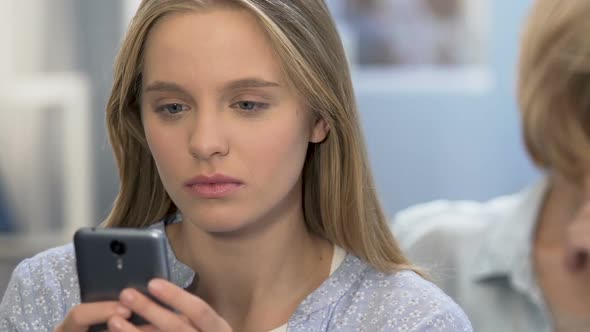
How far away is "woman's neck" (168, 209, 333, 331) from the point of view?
1.40 meters

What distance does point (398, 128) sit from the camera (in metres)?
4.50

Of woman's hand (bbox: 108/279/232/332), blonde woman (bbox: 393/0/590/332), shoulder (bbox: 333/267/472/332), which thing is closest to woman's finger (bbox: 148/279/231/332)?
woman's hand (bbox: 108/279/232/332)

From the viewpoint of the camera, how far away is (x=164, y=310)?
1140 millimetres

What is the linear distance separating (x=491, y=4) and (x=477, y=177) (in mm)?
694

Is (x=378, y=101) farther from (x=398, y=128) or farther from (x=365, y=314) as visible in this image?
(x=365, y=314)

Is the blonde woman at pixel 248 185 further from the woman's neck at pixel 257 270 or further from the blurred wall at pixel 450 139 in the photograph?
the blurred wall at pixel 450 139

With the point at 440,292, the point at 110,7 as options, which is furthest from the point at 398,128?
the point at 440,292

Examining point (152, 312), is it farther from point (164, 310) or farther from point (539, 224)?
point (539, 224)

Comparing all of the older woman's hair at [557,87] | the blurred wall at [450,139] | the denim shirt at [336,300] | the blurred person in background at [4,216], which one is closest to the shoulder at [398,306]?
the denim shirt at [336,300]

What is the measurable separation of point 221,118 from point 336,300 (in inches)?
11.5

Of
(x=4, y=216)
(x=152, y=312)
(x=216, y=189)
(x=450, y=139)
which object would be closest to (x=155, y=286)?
(x=152, y=312)

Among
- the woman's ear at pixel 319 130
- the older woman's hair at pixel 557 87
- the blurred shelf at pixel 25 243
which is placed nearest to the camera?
the older woman's hair at pixel 557 87

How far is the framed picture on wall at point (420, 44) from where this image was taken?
14.8ft

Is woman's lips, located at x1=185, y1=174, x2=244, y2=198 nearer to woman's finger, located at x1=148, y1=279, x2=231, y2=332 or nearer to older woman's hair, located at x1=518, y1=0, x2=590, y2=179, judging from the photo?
woman's finger, located at x1=148, y1=279, x2=231, y2=332
